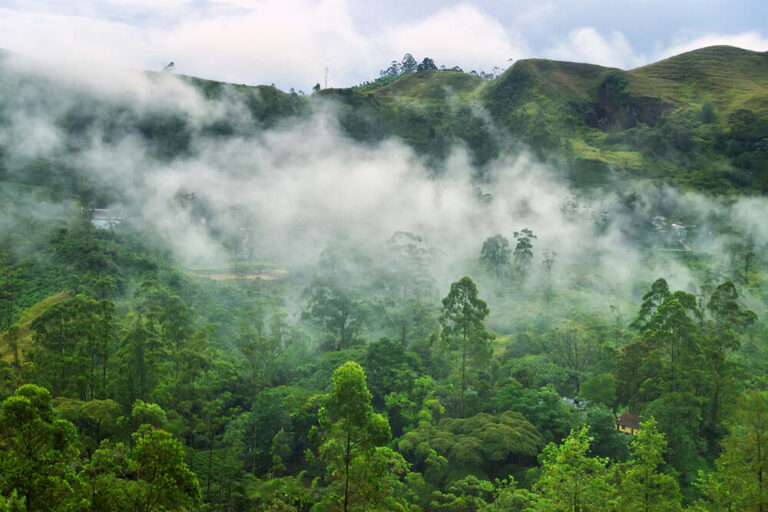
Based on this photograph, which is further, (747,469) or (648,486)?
(648,486)

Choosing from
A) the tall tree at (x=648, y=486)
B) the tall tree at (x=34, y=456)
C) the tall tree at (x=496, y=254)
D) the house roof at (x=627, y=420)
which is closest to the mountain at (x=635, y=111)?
the tall tree at (x=496, y=254)

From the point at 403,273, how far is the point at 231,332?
23094 mm

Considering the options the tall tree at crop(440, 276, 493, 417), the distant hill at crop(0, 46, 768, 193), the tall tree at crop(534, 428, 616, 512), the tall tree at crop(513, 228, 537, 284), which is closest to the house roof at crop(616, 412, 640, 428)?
the tall tree at crop(440, 276, 493, 417)

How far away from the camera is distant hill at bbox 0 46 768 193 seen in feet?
339

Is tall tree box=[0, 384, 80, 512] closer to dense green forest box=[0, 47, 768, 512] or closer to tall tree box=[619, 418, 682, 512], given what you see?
dense green forest box=[0, 47, 768, 512]

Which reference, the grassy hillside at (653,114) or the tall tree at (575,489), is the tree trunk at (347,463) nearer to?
the tall tree at (575,489)

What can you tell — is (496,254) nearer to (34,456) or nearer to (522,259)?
(522,259)

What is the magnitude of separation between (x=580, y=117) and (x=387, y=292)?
103m

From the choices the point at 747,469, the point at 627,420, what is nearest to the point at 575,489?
the point at 747,469

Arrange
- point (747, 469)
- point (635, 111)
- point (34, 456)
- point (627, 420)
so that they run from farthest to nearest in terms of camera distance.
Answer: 1. point (635, 111)
2. point (627, 420)
3. point (747, 469)
4. point (34, 456)

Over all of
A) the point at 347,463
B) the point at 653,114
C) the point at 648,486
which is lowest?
the point at 648,486

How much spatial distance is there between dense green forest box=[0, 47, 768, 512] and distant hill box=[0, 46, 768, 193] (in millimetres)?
867

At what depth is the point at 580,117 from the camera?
134 metres

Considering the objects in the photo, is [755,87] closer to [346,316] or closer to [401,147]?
[401,147]
